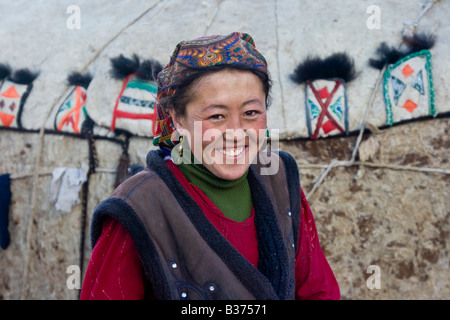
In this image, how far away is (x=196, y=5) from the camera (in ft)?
10.5

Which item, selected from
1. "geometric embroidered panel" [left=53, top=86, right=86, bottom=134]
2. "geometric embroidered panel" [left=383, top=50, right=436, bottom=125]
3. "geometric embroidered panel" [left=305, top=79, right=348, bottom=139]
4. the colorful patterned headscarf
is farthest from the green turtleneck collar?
"geometric embroidered panel" [left=53, top=86, right=86, bottom=134]

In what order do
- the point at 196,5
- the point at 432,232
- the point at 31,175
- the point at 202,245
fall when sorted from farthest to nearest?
the point at 196,5
the point at 31,175
the point at 432,232
the point at 202,245

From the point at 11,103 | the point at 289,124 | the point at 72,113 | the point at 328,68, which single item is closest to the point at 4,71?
the point at 11,103

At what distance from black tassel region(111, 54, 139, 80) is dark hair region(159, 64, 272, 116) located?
156 cm

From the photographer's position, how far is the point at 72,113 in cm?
288

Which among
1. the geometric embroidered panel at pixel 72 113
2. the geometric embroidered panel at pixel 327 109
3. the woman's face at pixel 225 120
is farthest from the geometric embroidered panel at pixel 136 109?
the woman's face at pixel 225 120

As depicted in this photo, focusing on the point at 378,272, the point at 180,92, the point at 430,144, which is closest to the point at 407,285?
the point at 378,272

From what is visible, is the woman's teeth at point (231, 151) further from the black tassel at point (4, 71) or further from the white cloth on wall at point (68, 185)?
the black tassel at point (4, 71)

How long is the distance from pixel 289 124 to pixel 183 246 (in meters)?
1.48

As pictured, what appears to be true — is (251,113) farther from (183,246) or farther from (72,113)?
(72,113)

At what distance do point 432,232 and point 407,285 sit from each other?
32 centimetres

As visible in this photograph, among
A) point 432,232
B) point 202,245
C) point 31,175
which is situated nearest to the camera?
point 202,245

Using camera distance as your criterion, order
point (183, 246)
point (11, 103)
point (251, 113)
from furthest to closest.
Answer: point (11, 103) → point (251, 113) → point (183, 246)

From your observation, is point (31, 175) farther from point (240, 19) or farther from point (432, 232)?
point (432, 232)
